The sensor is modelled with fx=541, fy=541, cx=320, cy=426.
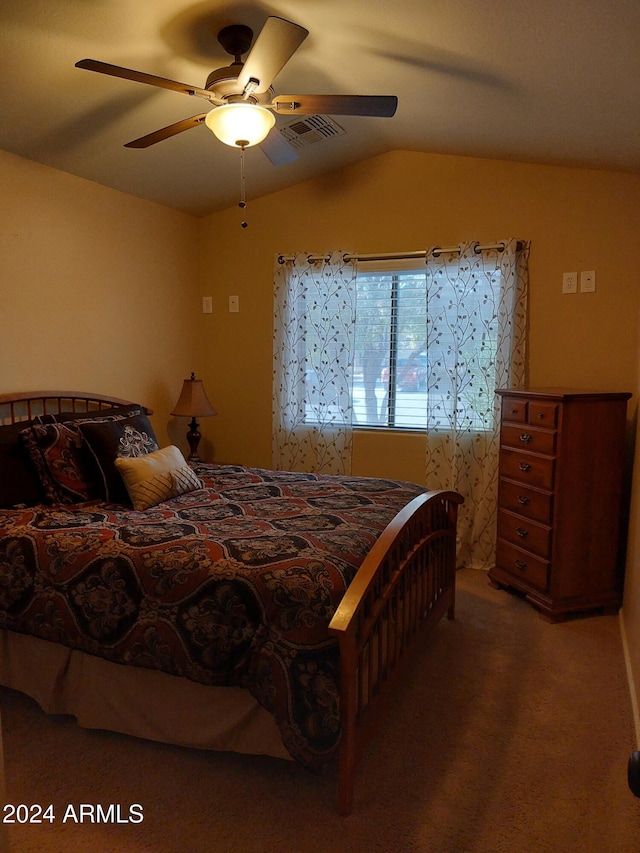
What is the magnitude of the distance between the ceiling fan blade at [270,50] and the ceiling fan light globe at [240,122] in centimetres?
8

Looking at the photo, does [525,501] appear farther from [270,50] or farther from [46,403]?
[46,403]

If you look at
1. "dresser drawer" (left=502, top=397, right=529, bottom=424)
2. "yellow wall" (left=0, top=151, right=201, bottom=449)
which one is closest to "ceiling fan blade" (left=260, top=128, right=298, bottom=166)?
"yellow wall" (left=0, top=151, right=201, bottom=449)

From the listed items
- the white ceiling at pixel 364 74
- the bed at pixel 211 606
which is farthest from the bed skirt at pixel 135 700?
the white ceiling at pixel 364 74

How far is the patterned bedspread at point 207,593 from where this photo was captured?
157 cm

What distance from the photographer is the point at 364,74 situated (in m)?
2.42

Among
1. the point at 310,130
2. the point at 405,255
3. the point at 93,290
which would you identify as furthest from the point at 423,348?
the point at 93,290

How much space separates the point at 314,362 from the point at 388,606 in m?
2.31

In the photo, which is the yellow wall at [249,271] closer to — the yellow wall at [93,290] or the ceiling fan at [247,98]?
the yellow wall at [93,290]

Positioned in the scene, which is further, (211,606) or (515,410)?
(515,410)

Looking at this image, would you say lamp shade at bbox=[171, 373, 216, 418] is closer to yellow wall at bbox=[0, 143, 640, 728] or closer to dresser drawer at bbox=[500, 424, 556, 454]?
yellow wall at bbox=[0, 143, 640, 728]

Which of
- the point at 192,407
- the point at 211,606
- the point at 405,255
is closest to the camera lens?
the point at 211,606

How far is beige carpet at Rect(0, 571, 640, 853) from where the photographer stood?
5.02 ft

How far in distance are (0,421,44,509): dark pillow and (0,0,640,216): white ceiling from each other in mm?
1529

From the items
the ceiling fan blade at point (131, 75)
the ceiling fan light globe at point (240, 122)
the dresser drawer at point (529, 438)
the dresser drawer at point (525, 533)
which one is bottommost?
the dresser drawer at point (525, 533)
